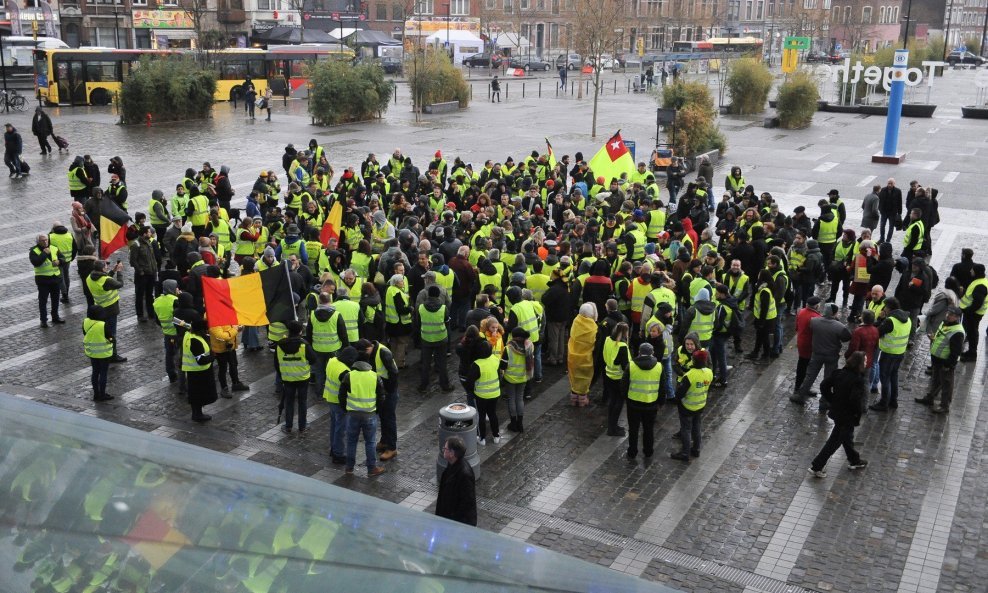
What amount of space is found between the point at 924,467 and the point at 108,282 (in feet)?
33.1

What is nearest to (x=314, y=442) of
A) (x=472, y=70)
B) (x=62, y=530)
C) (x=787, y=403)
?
(x=787, y=403)

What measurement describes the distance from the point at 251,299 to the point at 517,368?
3441 millimetres

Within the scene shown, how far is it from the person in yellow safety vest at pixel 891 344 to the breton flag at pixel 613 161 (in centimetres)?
1027

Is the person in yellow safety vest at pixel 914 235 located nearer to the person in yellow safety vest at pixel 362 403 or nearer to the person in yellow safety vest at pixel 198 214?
the person in yellow safety vest at pixel 362 403

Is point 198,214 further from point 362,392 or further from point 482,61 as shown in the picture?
point 482,61

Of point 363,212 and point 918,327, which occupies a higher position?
point 363,212

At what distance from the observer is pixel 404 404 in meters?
12.3

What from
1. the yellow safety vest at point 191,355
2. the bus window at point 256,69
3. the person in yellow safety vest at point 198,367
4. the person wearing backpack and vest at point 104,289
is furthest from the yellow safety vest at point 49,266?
the bus window at point 256,69

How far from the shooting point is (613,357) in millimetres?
11195

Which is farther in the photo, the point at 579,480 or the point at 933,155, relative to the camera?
the point at 933,155

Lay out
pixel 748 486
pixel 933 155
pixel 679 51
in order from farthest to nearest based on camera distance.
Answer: pixel 679 51
pixel 933 155
pixel 748 486

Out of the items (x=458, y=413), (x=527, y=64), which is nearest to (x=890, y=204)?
(x=458, y=413)

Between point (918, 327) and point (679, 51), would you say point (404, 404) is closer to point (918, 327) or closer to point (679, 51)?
point (918, 327)

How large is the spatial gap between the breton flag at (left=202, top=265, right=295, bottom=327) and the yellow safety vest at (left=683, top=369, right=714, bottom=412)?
487 cm
